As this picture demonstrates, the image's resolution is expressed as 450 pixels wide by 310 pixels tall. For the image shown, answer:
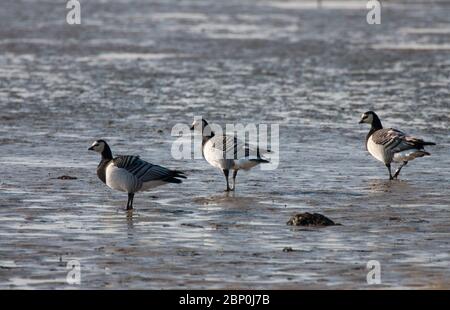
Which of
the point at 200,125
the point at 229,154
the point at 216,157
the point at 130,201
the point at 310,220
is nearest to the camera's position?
the point at 310,220

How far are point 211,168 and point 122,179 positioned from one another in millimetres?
4442

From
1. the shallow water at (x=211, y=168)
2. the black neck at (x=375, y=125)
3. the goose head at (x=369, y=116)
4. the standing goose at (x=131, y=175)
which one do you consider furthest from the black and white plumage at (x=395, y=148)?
the standing goose at (x=131, y=175)

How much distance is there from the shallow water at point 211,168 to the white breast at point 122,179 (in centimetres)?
35

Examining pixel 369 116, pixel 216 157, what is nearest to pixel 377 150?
pixel 369 116

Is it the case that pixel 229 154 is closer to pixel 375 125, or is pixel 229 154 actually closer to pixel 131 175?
pixel 131 175

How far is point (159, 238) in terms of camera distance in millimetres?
14523

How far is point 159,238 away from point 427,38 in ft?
111

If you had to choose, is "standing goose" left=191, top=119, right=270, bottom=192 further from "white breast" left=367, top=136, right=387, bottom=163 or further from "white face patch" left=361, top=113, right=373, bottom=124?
"white face patch" left=361, top=113, right=373, bottom=124

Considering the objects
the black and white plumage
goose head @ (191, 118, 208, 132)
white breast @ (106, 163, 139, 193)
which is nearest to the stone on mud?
white breast @ (106, 163, 139, 193)

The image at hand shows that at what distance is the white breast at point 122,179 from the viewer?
1628 centimetres

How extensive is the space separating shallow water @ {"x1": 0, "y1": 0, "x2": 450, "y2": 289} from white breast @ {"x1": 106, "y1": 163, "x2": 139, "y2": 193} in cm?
35

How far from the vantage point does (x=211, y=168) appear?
20.6m

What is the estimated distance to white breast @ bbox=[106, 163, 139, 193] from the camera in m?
16.3

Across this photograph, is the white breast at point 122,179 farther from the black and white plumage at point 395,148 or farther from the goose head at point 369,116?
the goose head at point 369,116
